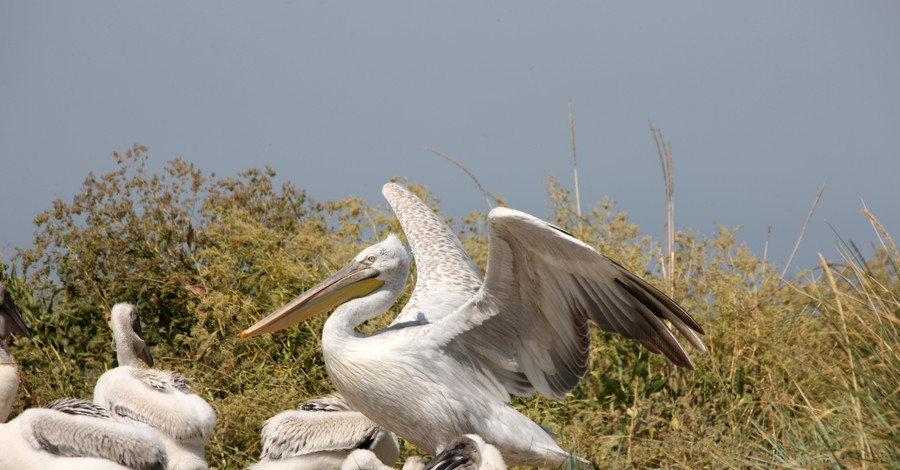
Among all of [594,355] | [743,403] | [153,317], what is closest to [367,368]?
[594,355]

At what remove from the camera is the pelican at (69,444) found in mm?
4754

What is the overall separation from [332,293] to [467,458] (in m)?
1.56

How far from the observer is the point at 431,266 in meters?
5.90

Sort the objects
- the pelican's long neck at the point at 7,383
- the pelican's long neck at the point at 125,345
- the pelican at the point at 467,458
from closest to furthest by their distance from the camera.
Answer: the pelican at the point at 467,458
the pelican's long neck at the point at 7,383
the pelican's long neck at the point at 125,345

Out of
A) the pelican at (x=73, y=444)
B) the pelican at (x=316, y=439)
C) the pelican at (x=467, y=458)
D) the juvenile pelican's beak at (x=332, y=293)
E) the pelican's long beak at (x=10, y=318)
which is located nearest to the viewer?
the pelican at (x=467, y=458)

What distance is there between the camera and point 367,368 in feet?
15.6

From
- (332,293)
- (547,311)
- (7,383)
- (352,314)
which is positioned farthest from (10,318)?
(547,311)

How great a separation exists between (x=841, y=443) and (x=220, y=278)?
4543 millimetres

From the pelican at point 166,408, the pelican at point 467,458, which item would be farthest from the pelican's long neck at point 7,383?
the pelican at point 467,458

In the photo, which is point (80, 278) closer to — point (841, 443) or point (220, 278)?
point (220, 278)

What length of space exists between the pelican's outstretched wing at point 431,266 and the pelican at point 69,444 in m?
1.44

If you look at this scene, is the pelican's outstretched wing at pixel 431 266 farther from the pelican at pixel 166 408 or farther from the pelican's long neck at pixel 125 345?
the pelican's long neck at pixel 125 345

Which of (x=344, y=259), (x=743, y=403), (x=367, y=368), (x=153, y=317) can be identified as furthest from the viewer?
(x=153, y=317)

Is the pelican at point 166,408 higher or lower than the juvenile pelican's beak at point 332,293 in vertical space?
lower
